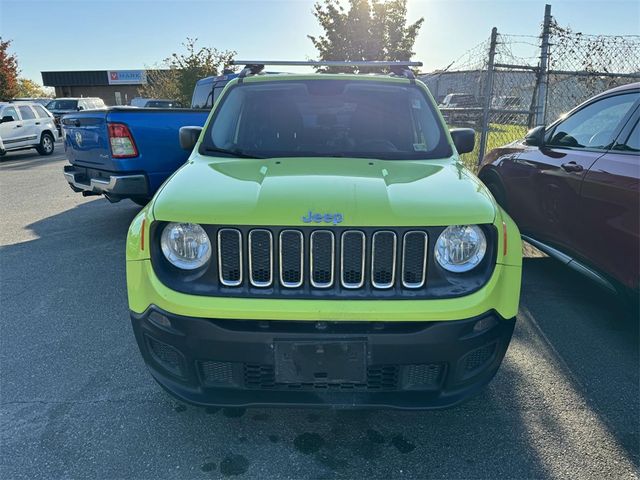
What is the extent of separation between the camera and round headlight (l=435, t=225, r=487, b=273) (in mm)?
2188

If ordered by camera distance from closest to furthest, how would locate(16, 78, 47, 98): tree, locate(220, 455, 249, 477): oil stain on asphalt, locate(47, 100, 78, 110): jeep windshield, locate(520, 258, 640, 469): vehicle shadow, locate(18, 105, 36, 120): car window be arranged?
locate(220, 455, 249, 477): oil stain on asphalt
locate(520, 258, 640, 469): vehicle shadow
locate(18, 105, 36, 120): car window
locate(47, 100, 78, 110): jeep windshield
locate(16, 78, 47, 98): tree

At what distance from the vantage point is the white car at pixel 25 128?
14500 millimetres

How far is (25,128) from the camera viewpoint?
15227 millimetres

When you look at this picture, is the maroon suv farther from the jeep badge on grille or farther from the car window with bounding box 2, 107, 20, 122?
the car window with bounding box 2, 107, 20, 122

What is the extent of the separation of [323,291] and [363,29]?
26.0 meters

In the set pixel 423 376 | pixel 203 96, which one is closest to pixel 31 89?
pixel 203 96

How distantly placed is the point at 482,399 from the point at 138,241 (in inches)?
83.2

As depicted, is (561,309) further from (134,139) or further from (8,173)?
(8,173)

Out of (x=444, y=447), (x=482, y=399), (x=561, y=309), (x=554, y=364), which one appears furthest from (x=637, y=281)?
(x=444, y=447)

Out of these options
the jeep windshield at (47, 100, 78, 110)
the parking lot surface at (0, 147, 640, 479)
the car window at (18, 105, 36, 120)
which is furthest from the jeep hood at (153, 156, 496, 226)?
the jeep windshield at (47, 100, 78, 110)

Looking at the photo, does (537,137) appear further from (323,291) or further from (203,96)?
(203,96)

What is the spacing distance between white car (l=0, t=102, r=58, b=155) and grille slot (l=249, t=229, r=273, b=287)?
1556 cm

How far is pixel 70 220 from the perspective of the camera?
7.02m

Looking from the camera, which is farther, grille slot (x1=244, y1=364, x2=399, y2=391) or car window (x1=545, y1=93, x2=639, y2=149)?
car window (x1=545, y1=93, x2=639, y2=149)
